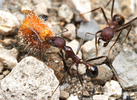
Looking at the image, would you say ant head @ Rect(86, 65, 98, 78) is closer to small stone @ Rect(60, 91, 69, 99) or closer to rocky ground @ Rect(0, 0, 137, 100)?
rocky ground @ Rect(0, 0, 137, 100)

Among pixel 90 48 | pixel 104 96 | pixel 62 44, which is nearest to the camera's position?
pixel 104 96

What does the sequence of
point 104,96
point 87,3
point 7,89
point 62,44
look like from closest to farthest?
point 7,89, point 104,96, point 62,44, point 87,3

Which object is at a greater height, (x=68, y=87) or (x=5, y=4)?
(x=5, y=4)

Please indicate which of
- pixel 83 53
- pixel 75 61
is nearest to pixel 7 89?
pixel 75 61

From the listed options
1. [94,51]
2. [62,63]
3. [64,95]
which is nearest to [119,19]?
[94,51]

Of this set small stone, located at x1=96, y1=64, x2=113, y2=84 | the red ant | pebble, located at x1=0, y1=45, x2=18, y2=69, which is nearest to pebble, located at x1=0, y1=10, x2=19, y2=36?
pebble, located at x1=0, y1=45, x2=18, y2=69

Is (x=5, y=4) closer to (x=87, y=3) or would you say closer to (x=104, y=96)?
(x=87, y=3)
